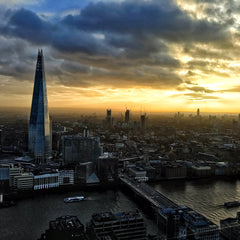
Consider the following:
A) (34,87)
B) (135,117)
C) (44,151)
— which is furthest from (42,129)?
(135,117)

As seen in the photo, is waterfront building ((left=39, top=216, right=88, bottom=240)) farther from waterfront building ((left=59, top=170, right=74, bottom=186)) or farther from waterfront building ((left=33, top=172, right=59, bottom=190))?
waterfront building ((left=59, top=170, right=74, bottom=186))

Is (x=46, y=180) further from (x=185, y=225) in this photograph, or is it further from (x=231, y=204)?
(x=231, y=204)

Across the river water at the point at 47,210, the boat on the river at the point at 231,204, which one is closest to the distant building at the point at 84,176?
the river water at the point at 47,210

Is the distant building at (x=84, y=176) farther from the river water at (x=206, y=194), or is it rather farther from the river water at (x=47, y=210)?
the river water at (x=206, y=194)

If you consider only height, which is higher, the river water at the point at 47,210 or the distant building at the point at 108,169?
the distant building at the point at 108,169

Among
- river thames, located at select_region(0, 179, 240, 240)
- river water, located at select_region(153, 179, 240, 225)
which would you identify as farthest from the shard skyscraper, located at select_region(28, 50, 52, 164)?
river water, located at select_region(153, 179, 240, 225)

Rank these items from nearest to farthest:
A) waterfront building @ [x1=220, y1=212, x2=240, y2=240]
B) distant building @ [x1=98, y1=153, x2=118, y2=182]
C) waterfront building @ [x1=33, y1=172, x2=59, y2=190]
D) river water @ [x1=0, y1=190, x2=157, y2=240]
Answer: waterfront building @ [x1=220, y1=212, x2=240, y2=240]
river water @ [x1=0, y1=190, x2=157, y2=240]
waterfront building @ [x1=33, y1=172, x2=59, y2=190]
distant building @ [x1=98, y1=153, x2=118, y2=182]

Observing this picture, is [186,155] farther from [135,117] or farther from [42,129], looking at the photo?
[135,117]
